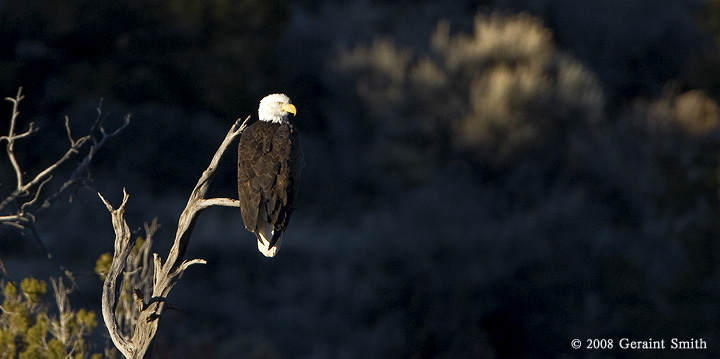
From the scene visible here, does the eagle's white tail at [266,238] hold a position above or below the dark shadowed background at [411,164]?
below

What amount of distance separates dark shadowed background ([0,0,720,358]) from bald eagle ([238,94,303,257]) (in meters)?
4.18

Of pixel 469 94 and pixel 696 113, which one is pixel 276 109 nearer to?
pixel 469 94

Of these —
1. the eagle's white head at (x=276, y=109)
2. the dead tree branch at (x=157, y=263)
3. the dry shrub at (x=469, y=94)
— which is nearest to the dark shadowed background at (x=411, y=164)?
the dry shrub at (x=469, y=94)

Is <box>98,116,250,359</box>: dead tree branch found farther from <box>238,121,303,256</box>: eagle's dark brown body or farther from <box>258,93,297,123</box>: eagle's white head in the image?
<box>258,93,297,123</box>: eagle's white head

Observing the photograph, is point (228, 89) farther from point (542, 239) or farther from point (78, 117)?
point (542, 239)

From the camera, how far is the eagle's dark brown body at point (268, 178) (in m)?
5.36

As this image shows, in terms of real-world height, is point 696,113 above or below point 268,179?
above

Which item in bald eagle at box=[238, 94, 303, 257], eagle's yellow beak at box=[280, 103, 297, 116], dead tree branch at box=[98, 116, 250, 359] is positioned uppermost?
eagle's yellow beak at box=[280, 103, 297, 116]

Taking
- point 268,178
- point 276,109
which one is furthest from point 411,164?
point 268,178

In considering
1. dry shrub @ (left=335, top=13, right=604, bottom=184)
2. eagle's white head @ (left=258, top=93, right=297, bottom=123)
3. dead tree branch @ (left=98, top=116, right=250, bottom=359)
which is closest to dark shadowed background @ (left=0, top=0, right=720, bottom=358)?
dry shrub @ (left=335, top=13, right=604, bottom=184)

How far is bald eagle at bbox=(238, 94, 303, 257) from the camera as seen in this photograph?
17.6 ft

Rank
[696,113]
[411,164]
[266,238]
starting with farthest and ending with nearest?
1. [696,113]
2. [411,164]
3. [266,238]

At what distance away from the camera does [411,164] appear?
575 inches

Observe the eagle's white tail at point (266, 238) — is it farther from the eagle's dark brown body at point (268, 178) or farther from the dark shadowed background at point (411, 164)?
the dark shadowed background at point (411, 164)
